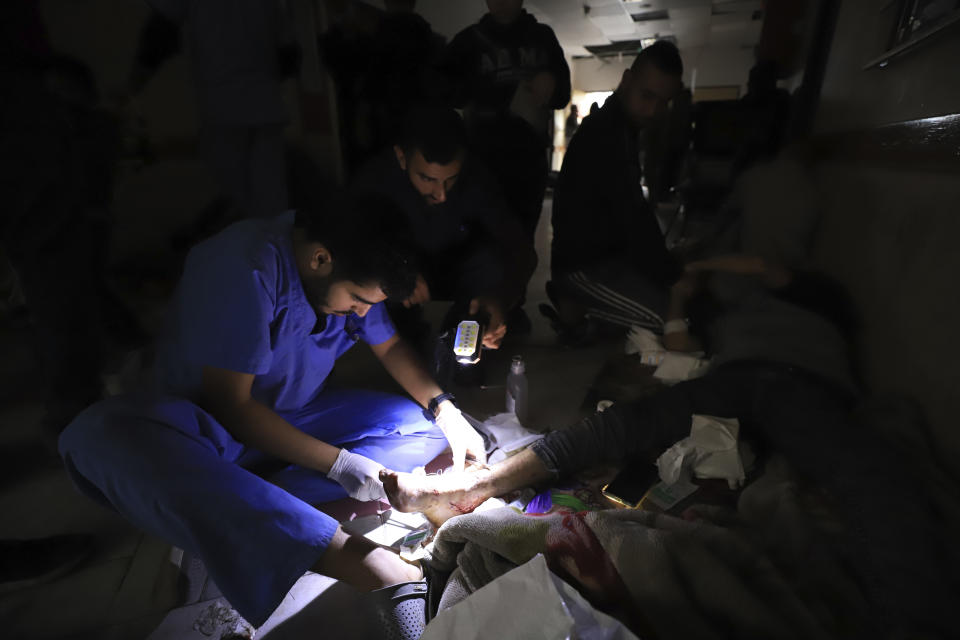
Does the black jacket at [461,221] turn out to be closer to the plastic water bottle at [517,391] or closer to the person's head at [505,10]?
the plastic water bottle at [517,391]

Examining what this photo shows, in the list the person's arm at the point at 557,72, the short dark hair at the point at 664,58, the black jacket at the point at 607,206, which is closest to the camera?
the short dark hair at the point at 664,58

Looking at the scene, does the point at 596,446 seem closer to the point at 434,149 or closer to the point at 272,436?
the point at 272,436

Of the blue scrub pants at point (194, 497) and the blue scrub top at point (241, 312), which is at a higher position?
the blue scrub top at point (241, 312)

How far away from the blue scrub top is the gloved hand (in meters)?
0.24

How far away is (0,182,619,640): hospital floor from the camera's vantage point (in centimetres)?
88

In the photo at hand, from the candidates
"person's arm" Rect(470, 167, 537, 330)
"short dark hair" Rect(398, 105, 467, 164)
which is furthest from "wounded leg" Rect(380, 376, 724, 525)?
"short dark hair" Rect(398, 105, 467, 164)

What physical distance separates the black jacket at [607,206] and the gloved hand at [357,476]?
121 cm

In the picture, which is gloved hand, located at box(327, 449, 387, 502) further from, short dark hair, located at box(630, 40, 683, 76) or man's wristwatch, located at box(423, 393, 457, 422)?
short dark hair, located at box(630, 40, 683, 76)

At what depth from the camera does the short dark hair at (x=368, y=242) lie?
0.88 m

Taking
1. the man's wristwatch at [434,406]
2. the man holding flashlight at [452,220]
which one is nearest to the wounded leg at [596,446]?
the man's wristwatch at [434,406]

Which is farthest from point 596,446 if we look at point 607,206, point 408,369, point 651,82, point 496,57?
point 496,57

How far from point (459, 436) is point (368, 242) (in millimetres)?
572

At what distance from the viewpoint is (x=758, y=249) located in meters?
1.67

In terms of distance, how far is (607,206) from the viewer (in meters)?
1.82
